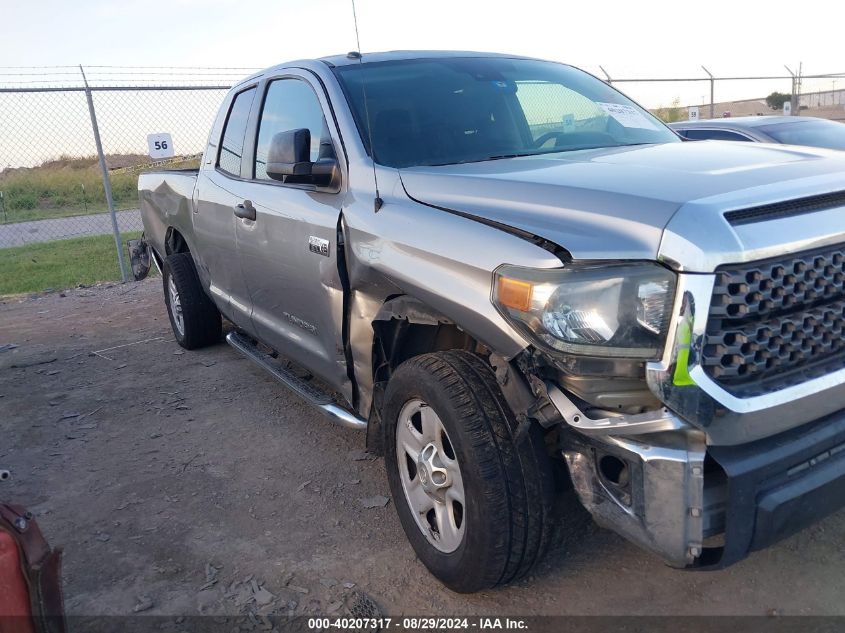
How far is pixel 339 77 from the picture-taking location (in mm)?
3686

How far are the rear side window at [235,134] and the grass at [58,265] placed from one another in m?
5.95

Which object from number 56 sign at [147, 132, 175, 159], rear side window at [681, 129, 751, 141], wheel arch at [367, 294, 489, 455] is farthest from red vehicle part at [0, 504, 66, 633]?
number 56 sign at [147, 132, 175, 159]

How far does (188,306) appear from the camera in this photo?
5859mm

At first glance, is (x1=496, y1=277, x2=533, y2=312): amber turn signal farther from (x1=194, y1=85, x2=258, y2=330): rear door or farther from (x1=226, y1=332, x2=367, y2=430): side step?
(x1=194, y1=85, x2=258, y2=330): rear door

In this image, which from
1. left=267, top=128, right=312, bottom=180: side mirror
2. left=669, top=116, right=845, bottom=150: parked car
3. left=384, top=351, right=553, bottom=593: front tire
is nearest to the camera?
left=384, top=351, right=553, bottom=593: front tire

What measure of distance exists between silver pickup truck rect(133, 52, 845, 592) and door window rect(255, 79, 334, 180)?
7 centimetres

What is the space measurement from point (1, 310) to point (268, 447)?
598 cm

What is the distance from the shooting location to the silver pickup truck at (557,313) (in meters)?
2.07

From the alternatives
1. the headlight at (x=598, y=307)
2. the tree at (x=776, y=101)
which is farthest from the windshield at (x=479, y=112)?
the tree at (x=776, y=101)

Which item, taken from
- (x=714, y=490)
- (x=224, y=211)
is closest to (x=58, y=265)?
(x=224, y=211)

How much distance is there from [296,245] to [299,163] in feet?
1.54

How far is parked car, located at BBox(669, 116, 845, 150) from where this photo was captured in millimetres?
7172

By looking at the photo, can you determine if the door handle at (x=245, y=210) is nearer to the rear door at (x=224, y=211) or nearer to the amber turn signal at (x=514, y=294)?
the rear door at (x=224, y=211)

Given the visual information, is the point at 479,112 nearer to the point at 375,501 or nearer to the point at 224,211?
the point at 224,211
